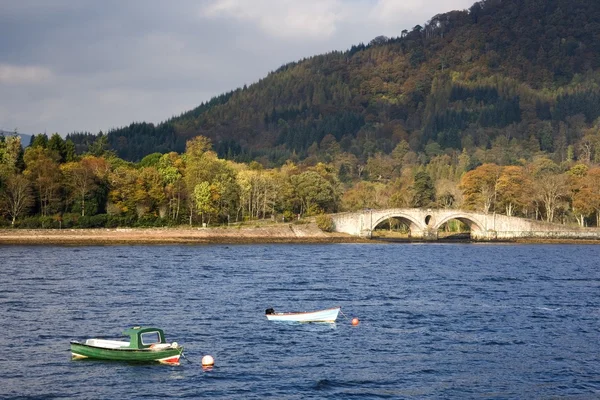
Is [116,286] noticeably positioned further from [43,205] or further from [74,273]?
[43,205]

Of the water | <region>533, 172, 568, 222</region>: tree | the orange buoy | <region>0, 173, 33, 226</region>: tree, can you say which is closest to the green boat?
the water

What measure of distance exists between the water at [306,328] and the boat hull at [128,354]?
444mm

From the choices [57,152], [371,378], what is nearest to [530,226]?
[57,152]

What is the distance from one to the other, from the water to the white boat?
0.61m

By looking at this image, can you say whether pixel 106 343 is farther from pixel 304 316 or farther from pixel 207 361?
pixel 304 316

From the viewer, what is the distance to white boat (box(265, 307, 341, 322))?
5067 cm

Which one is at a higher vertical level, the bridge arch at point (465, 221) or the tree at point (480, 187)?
the tree at point (480, 187)

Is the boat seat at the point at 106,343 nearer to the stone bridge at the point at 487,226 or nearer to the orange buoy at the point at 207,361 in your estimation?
the orange buoy at the point at 207,361

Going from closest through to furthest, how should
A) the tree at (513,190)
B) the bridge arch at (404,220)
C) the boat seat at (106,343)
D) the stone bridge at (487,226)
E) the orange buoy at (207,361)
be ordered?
the orange buoy at (207,361)
the boat seat at (106,343)
the bridge arch at (404,220)
the stone bridge at (487,226)
the tree at (513,190)

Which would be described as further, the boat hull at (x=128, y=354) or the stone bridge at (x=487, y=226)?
the stone bridge at (x=487, y=226)

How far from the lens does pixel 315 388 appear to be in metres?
36.2

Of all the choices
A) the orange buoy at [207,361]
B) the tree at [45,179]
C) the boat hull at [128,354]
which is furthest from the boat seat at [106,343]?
the tree at [45,179]

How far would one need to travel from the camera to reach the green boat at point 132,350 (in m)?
39.5

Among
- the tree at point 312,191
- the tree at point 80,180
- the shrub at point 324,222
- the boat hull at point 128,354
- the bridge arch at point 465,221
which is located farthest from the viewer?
the tree at point 312,191
